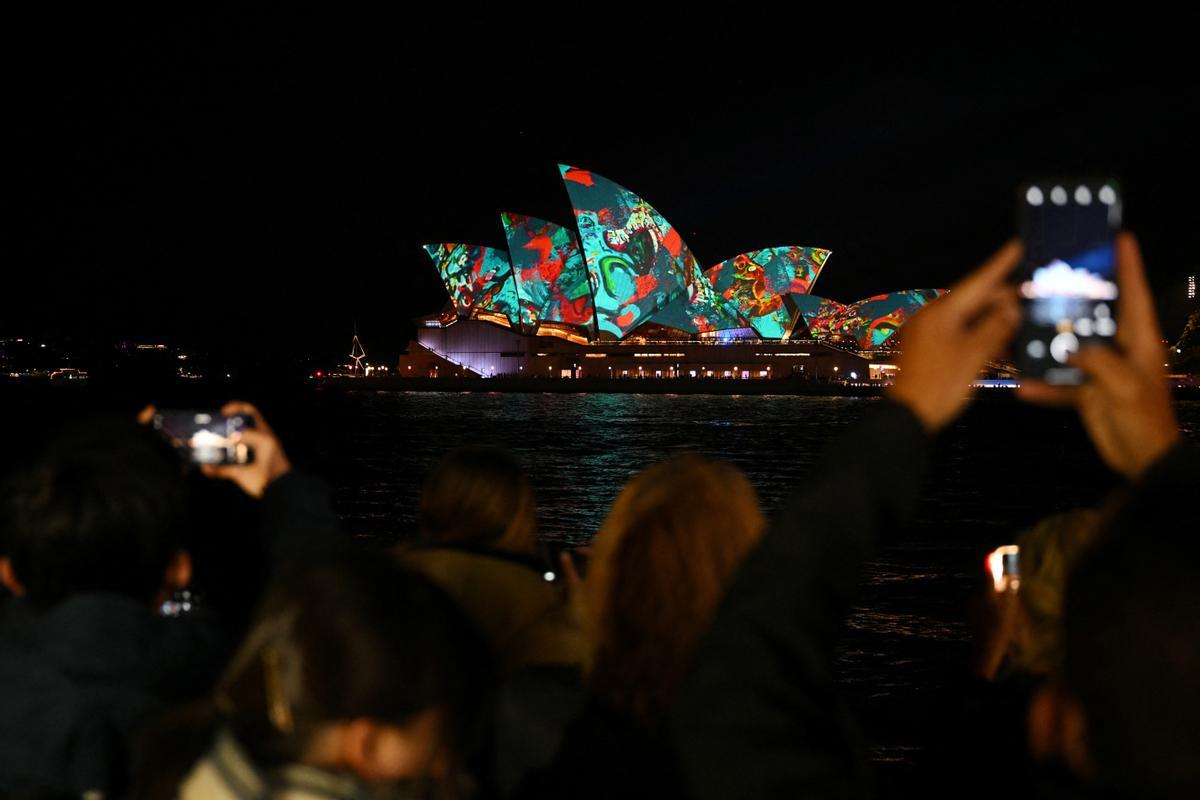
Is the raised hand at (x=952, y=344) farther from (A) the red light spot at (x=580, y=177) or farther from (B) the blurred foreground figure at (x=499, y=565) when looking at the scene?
(A) the red light spot at (x=580, y=177)

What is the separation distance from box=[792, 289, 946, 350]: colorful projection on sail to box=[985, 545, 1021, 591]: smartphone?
63.1 metres

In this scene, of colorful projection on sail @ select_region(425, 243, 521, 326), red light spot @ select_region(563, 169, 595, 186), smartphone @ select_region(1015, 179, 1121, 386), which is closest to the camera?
smartphone @ select_region(1015, 179, 1121, 386)

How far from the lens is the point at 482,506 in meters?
1.75

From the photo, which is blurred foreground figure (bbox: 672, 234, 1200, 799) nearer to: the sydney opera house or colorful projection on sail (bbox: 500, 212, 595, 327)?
the sydney opera house

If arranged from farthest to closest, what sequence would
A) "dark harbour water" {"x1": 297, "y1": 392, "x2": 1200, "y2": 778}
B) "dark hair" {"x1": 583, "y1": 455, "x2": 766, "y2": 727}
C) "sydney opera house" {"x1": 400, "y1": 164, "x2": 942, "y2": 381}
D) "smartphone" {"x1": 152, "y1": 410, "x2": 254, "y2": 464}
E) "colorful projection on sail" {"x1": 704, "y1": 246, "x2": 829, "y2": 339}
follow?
"colorful projection on sail" {"x1": 704, "y1": 246, "x2": 829, "y2": 339} < "sydney opera house" {"x1": 400, "y1": 164, "x2": 942, "y2": 381} < "dark harbour water" {"x1": 297, "y1": 392, "x2": 1200, "y2": 778} < "smartphone" {"x1": 152, "y1": 410, "x2": 254, "y2": 464} < "dark hair" {"x1": 583, "y1": 455, "x2": 766, "y2": 727}

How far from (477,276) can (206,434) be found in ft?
188

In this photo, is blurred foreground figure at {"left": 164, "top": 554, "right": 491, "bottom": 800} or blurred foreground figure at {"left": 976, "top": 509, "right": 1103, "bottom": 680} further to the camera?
blurred foreground figure at {"left": 976, "top": 509, "right": 1103, "bottom": 680}

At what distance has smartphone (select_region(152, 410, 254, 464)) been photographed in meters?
1.70

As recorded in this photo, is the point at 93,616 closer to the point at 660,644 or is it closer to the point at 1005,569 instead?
the point at 660,644

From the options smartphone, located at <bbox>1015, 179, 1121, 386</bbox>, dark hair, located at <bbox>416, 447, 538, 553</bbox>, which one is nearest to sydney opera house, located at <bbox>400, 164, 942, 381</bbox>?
dark hair, located at <bbox>416, 447, 538, 553</bbox>

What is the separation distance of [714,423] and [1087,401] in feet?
101

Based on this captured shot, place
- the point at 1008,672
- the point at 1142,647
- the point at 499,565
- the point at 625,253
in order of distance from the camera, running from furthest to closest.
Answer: the point at 625,253 < the point at 499,565 < the point at 1008,672 < the point at 1142,647

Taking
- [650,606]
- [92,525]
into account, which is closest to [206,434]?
[92,525]

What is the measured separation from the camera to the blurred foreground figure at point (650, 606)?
1.05 m
